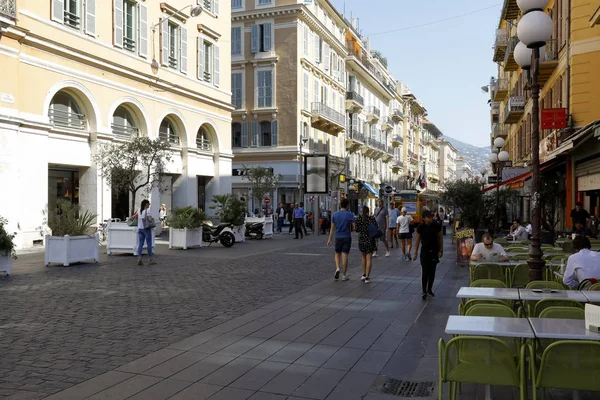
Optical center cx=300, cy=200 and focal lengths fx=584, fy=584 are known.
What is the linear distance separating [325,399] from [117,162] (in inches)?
716

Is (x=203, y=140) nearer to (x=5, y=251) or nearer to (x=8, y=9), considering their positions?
(x=8, y=9)

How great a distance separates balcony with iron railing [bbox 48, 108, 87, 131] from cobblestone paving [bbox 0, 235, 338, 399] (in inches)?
263

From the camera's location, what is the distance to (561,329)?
4492 millimetres

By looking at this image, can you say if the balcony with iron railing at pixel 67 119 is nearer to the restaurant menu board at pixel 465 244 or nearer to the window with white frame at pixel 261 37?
the restaurant menu board at pixel 465 244

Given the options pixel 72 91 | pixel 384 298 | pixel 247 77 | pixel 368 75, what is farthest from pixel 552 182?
pixel 368 75

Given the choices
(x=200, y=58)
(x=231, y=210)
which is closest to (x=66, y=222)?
(x=231, y=210)

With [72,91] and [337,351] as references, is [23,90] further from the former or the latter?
[337,351]

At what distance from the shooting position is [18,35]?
19.6 meters

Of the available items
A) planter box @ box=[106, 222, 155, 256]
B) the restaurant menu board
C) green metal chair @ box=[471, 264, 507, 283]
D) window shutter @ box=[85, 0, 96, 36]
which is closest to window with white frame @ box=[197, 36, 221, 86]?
window shutter @ box=[85, 0, 96, 36]

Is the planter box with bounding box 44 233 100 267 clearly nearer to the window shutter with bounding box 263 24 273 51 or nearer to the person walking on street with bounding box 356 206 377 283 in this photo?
the person walking on street with bounding box 356 206 377 283

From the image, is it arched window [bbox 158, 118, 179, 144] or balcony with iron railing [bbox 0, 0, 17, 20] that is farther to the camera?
arched window [bbox 158, 118, 179, 144]

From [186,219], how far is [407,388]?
16.8 meters

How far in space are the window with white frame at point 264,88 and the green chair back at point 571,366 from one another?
41.8 metres

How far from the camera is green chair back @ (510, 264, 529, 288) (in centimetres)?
905
